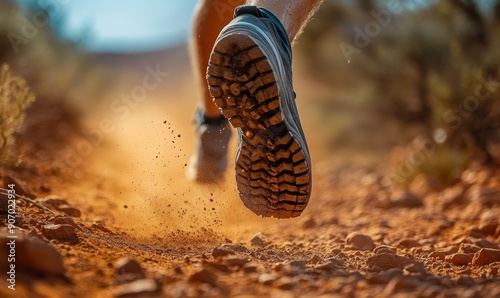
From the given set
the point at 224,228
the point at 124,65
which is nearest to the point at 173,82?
the point at 124,65

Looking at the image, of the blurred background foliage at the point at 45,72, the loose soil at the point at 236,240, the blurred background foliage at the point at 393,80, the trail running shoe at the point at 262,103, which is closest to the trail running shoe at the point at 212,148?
the loose soil at the point at 236,240

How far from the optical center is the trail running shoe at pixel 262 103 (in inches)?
72.3

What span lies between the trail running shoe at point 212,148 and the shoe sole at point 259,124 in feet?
1.49

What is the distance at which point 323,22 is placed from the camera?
8.99 m

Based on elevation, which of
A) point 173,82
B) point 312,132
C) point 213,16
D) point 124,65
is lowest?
point 213,16

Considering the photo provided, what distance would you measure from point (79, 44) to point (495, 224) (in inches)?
267

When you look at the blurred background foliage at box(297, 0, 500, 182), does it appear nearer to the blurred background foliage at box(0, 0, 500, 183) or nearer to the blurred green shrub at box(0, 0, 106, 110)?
the blurred background foliage at box(0, 0, 500, 183)

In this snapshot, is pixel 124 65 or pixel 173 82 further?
pixel 124 65

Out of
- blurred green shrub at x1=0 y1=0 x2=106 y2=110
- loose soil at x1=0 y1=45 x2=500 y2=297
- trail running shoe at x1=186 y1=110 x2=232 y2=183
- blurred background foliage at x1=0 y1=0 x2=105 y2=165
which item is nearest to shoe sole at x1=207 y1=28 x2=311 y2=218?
loose soil at x1=0 y1=45 x2=500 y2=297

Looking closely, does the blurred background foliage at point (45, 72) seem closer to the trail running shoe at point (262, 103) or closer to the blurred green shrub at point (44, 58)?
the blurred green shrub at point (44, 58)

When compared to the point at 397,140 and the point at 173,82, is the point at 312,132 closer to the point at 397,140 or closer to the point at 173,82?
the point at 397,140

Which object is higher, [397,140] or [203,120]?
[397,140]

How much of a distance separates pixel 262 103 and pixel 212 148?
688mm

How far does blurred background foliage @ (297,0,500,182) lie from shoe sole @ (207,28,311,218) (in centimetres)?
283
